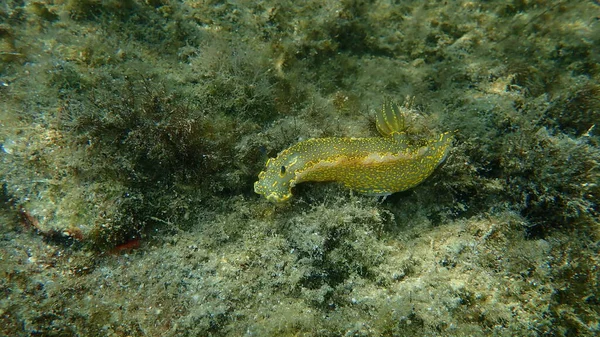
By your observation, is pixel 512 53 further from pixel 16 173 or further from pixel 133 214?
pixel 16 173

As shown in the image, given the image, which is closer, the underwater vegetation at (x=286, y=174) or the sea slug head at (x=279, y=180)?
the underwater vegetation at (x=286, y=174)

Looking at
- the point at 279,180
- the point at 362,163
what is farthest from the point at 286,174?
the point at 362,163

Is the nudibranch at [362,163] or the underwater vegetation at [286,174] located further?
the nudibranch at [362,163]

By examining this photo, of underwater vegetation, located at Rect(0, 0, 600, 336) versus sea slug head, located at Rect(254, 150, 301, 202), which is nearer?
underwater vegetation, located at Rect(0, 0, 600, 336)

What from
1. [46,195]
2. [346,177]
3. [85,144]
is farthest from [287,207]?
[46,195]

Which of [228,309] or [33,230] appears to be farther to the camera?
[33,230]

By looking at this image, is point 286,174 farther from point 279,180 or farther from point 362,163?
point 362,163
